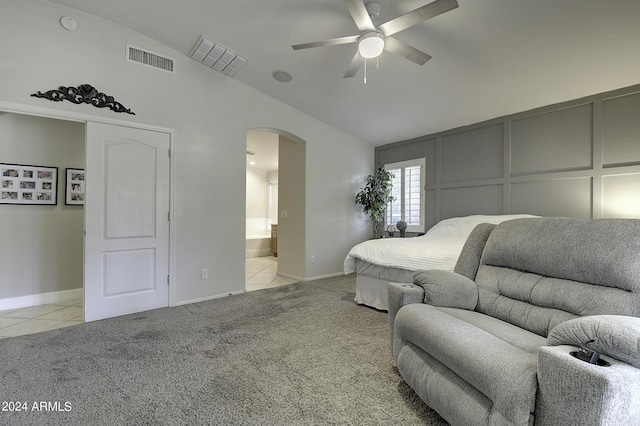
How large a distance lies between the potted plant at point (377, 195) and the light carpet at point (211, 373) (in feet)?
7.92

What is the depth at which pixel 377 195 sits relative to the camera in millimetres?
5250

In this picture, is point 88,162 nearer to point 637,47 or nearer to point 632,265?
point 632,265

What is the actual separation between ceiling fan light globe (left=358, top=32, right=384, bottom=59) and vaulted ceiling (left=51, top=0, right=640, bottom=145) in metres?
0.47

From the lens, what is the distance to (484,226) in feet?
7.36

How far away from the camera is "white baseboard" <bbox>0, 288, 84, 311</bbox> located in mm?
3434

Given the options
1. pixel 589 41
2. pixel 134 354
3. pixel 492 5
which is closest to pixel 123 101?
pixel 134 354

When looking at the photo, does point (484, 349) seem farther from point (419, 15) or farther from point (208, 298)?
point (208, 298)

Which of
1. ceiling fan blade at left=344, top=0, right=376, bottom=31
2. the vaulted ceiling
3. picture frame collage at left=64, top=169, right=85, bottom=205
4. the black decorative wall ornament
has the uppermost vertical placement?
the vaulted ceiling

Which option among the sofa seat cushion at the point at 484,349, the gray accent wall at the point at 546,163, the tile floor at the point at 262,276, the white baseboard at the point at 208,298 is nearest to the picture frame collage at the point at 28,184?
the white baseboard at the point at 208,298

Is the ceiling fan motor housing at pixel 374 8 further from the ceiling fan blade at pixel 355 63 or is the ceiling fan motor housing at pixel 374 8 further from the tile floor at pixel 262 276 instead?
the tile floor at pixel 262 276

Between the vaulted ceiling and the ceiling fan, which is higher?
the vaulted ceiling

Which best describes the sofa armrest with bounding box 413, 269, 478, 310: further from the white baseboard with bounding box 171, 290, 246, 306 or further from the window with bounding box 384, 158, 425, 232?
the window with bounding box 384, 158, 425, 232

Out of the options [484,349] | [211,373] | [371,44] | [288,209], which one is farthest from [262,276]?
[484,349]

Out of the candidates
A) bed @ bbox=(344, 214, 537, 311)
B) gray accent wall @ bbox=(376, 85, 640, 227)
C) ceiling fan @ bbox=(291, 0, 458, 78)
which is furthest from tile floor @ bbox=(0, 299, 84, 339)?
gray accent wall @ bbox=(376, 85, 640, 227)
